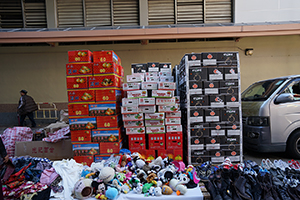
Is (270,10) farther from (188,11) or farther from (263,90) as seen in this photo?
(263,90)

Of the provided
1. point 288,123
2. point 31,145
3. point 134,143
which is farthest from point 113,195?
point 288,123

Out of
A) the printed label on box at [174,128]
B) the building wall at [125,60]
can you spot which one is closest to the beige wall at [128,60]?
the building wall at [125,60]

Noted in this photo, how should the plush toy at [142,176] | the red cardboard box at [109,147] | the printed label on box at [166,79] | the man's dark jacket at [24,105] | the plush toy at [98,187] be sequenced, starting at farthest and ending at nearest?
the man's dark jacket at [24,105], the printed label on box at [166,79], the red cardboard box at [109,147], the plush toy at [142,176], the plush toy at [98,187]

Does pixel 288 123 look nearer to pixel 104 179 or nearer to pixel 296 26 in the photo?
pixel 104 179

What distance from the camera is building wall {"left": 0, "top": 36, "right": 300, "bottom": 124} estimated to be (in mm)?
8219

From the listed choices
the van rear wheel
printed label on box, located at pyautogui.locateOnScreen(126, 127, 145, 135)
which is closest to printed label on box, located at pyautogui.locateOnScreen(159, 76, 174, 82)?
printed label on box, located at pyautogui.locateOnScreen(126, 127, 145, 135)

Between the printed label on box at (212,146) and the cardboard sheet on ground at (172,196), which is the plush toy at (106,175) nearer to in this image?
the cardboard sheet on ground at (172,196)

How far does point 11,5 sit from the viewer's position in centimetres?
871

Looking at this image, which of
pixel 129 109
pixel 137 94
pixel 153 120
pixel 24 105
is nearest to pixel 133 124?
pixel 129 109

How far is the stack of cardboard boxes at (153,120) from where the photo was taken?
3.84 metres

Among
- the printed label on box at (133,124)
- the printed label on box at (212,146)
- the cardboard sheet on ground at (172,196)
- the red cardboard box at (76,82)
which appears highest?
the red cardboard box at (76,82)

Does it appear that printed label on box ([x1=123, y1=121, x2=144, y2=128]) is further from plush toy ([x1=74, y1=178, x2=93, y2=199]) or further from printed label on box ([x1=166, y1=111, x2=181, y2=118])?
plush toy ([x1=74, y1=178, x2=93, y2=199])

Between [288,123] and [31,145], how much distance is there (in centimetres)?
702

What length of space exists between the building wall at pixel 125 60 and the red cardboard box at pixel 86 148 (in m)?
5.29
